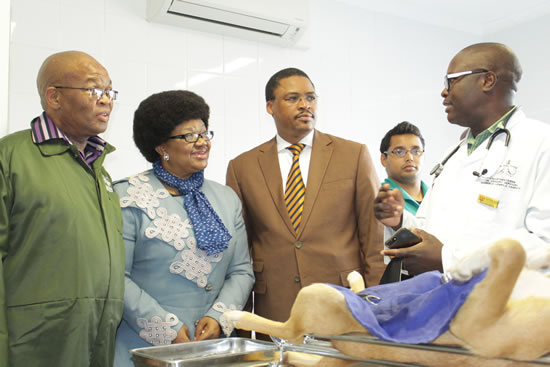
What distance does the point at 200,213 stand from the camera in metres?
2.19

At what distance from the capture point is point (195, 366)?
0.94m

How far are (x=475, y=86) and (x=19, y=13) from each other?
8.75ft

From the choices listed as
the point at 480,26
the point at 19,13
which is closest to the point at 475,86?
the point at 19,13

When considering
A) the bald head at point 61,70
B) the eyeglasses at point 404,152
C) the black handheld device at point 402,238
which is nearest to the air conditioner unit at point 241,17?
the eyeglasses at point 404,152

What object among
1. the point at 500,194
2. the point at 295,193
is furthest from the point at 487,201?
the point at 295,193

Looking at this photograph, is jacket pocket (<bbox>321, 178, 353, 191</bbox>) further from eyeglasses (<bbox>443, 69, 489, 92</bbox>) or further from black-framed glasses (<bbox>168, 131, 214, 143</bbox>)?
eyeglasses (<bbox>443, 69, 489, 92</bbox>)

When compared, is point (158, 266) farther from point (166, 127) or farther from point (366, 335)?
point (366, 335)

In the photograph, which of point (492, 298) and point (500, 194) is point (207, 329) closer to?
point (500, 194)

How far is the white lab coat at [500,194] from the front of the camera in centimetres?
139

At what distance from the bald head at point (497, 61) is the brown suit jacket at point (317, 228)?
2.82 ft

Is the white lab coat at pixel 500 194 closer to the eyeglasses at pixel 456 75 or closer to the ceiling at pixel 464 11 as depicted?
the eyeglasses at pixel 456 75

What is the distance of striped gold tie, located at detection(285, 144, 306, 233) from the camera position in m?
2.38

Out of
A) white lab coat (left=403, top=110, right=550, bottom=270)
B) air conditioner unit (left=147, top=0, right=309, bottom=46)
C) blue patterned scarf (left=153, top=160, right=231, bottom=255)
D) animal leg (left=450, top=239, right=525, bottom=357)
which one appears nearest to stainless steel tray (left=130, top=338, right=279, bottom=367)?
animal leg (left=450, top=239, right=525, bottom=357)

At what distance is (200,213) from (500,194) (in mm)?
1177
